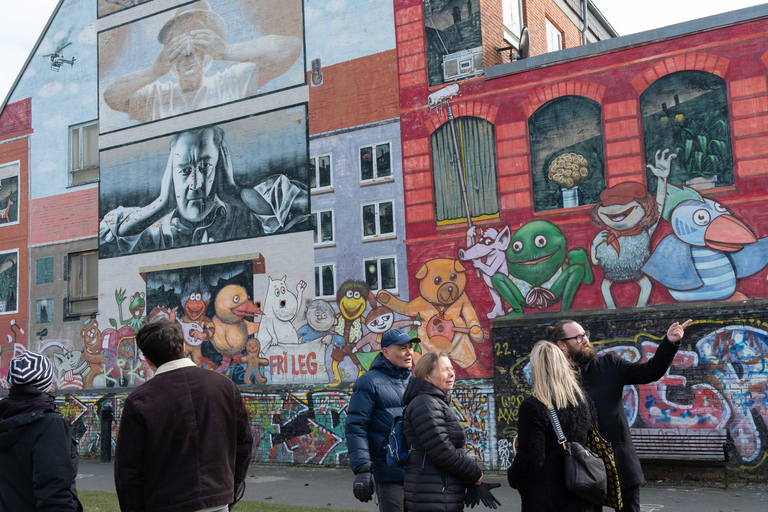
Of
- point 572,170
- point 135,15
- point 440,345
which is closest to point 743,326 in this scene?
point 572,170

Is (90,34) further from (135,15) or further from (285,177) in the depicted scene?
(285,177)

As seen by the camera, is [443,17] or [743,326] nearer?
[743,326]

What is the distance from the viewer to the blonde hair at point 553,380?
408cm

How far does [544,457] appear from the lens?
161 inches

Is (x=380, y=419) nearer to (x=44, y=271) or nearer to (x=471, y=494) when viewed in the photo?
(x=471, y=494)

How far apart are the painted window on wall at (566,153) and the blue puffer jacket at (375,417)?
20.7 ft

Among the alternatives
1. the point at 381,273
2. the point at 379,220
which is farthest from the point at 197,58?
the point at 381,273

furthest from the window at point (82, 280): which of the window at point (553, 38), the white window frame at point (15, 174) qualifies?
the window at point (553, 38)

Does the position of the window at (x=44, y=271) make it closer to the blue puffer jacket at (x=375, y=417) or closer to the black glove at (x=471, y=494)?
the blue puffer jacket at (x=375, y=417)

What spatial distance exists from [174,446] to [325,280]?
9.14m

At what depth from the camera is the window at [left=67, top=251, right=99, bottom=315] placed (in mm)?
15812

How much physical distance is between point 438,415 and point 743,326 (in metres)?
6.54

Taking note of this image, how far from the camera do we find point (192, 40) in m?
15.0

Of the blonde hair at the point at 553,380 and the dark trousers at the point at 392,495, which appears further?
the dark trousers at the point at 392,495
